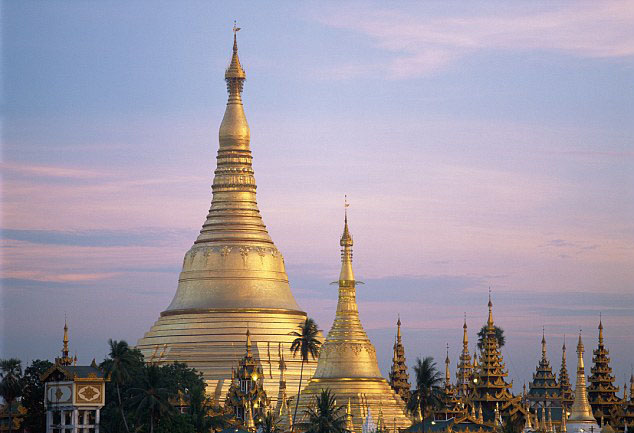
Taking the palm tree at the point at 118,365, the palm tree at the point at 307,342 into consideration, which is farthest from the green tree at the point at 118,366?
the palm tree at the point at 307,342

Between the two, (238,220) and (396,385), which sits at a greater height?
(238,220)

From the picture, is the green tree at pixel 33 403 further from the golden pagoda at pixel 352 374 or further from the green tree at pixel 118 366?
the golden pagoda at pixel 352 374

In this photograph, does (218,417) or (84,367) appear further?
(218,417)

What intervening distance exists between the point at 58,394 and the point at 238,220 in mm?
50863

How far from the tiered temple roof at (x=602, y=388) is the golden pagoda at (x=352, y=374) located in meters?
20.2

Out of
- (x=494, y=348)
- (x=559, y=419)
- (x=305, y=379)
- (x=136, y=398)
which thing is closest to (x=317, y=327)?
(x=305, y=379)

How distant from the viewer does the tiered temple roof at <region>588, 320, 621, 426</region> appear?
149 meters

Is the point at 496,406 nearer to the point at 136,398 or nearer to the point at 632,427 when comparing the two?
the point at 632,427

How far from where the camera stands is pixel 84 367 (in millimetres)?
107812

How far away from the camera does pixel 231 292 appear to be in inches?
5935

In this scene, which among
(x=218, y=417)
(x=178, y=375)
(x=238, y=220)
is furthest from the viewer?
(x=238, y=220)

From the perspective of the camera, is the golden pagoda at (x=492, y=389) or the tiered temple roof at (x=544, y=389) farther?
the tiered temple roof at (x=544, y=389)

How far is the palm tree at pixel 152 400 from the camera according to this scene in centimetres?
10662

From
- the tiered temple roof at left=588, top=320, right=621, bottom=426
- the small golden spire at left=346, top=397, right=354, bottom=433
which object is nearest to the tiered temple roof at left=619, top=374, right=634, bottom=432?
the tiered temple roof at left=588, top=320, right=621, bottom=426
